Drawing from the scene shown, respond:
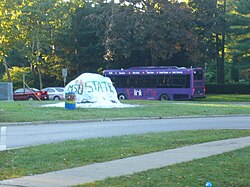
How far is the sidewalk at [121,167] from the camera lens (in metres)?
7.74

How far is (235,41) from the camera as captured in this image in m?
54.2

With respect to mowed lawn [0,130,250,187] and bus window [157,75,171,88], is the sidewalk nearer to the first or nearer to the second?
mowed lawn [0,130,250,187]

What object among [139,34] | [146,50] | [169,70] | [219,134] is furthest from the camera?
[146,50]

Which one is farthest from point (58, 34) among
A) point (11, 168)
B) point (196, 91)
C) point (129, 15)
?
point (11, 168)

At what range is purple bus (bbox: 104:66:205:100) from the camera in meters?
42.5

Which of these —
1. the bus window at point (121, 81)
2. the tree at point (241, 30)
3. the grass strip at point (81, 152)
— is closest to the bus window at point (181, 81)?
the bus window at point (121, 81)

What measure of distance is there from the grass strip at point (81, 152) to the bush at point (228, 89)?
129 ft

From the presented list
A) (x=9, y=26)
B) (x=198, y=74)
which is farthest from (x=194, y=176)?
(x=9, y=26)

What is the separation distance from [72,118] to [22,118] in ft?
7.51

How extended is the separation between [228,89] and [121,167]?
1806 inches

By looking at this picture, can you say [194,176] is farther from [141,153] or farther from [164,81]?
[164,81]

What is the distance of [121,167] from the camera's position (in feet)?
29.2

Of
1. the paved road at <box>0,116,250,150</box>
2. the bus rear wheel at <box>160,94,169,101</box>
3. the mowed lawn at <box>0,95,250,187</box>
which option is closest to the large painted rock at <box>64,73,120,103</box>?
the paved road at <box>0,116,250,150</box>

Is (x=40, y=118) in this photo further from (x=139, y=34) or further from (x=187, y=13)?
(x=187, y=13)
